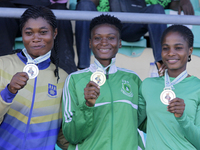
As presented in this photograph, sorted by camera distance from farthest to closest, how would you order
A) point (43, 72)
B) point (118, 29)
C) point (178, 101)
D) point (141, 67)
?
point (141, 67) → point (118, 29) → point (43, 72) → point (178, 101)

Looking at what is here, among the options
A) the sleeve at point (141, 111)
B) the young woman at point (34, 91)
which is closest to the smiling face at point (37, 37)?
the young woman at point (34, 91)

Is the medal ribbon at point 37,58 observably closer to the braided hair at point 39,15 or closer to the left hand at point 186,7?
the braided hair at point 39,15

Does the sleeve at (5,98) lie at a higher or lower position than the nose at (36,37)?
lower

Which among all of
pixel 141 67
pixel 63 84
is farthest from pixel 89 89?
pixel 141 67

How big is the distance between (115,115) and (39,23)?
3.56 feet

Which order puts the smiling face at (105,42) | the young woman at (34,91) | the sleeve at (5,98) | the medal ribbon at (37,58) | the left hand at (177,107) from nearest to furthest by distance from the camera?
1. the left hand at (177,107)
2. the sleeve at (5,98)
3. the young woman at (34,91)
4. the medal ribbon at (37,58)
5. the smiling face at (105,42)

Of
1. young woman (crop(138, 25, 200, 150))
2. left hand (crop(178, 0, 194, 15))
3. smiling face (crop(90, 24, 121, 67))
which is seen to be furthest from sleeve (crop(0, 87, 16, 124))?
left hand (crop(178, 0, 194, 15))

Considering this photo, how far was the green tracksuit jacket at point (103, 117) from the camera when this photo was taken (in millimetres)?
2599

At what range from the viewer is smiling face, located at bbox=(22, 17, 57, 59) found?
9.41ft

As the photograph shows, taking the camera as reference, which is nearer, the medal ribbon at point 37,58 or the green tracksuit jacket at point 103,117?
the green tracksuit jacket at point 103,117

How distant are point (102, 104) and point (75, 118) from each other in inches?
12.0

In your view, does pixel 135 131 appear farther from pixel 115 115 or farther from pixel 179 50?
pixel 179 50

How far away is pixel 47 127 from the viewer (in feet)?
9.14

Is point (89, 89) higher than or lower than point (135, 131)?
higher
